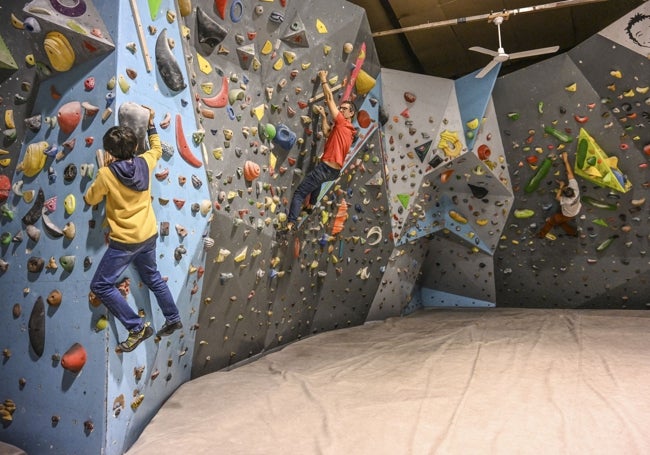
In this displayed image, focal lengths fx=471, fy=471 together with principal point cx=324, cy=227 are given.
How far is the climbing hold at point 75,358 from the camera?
2.16 m

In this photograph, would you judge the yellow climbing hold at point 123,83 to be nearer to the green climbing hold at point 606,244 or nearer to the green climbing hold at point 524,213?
the green climbing hold at point 524,213

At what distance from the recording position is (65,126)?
2.23 m

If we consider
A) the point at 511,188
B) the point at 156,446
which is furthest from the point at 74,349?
the point at 511,188

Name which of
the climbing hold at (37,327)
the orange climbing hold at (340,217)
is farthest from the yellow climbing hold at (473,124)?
the climbing hold at (37,327)

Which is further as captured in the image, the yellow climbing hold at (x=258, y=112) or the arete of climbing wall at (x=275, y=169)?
the yellow climbing hold at (x=258, y=112)

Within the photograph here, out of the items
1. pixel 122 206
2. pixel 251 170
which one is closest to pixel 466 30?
pixel 251 170

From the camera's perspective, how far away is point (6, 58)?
7.27 ft

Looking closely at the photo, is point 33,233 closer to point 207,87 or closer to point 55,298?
point 55,298

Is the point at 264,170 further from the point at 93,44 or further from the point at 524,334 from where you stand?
the point at 524,334

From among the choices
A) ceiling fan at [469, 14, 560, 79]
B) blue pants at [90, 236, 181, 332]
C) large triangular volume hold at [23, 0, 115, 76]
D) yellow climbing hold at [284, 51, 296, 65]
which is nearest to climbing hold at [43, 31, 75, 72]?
large triangular volume hold at [23, 0, 115, 76]

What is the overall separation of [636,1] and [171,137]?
4.84m

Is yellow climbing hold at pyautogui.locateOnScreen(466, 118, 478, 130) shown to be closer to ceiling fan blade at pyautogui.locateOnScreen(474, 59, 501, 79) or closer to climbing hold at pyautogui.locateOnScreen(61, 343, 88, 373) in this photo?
ceiling fan blade at pyautogui.locateOnScreen(474, 59, 501, 79)

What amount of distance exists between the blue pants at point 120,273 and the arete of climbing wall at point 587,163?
3.96 m

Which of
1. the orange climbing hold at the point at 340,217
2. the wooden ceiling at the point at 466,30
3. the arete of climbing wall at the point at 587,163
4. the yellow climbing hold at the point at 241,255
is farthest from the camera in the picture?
the wooden ceiling at the point at 466,30
